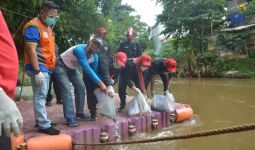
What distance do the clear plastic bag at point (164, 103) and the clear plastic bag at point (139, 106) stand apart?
0.62 m

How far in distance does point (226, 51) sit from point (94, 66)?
17.3 m

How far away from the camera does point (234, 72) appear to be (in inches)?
725

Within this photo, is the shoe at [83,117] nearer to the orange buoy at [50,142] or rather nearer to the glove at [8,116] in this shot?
the orange buoy at [50,142]

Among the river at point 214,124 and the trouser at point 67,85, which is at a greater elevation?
the trouser at point 67,85

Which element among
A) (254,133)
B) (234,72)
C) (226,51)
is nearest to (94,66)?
(254,133)

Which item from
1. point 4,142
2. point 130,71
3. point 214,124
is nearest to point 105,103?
point 130,71

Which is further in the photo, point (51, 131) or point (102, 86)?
point (102, 86)

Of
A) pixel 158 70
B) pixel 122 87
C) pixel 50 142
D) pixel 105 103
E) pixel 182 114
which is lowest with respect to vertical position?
pixel 182 114

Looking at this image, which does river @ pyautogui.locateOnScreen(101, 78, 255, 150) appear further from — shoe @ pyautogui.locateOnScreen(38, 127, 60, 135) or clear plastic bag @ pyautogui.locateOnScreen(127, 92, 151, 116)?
shoe @ pyautogui.locateOnScreen(38, 127, 60, 135)

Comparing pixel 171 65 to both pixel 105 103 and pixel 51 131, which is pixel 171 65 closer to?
pixel 105 103

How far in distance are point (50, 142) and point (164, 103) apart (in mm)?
2843

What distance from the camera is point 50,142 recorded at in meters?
4.07

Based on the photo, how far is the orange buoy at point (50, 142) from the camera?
3999 millimetres

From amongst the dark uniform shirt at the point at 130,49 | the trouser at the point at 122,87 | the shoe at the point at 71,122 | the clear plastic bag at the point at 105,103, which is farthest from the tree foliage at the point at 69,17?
the shoe at the point at 71,122
